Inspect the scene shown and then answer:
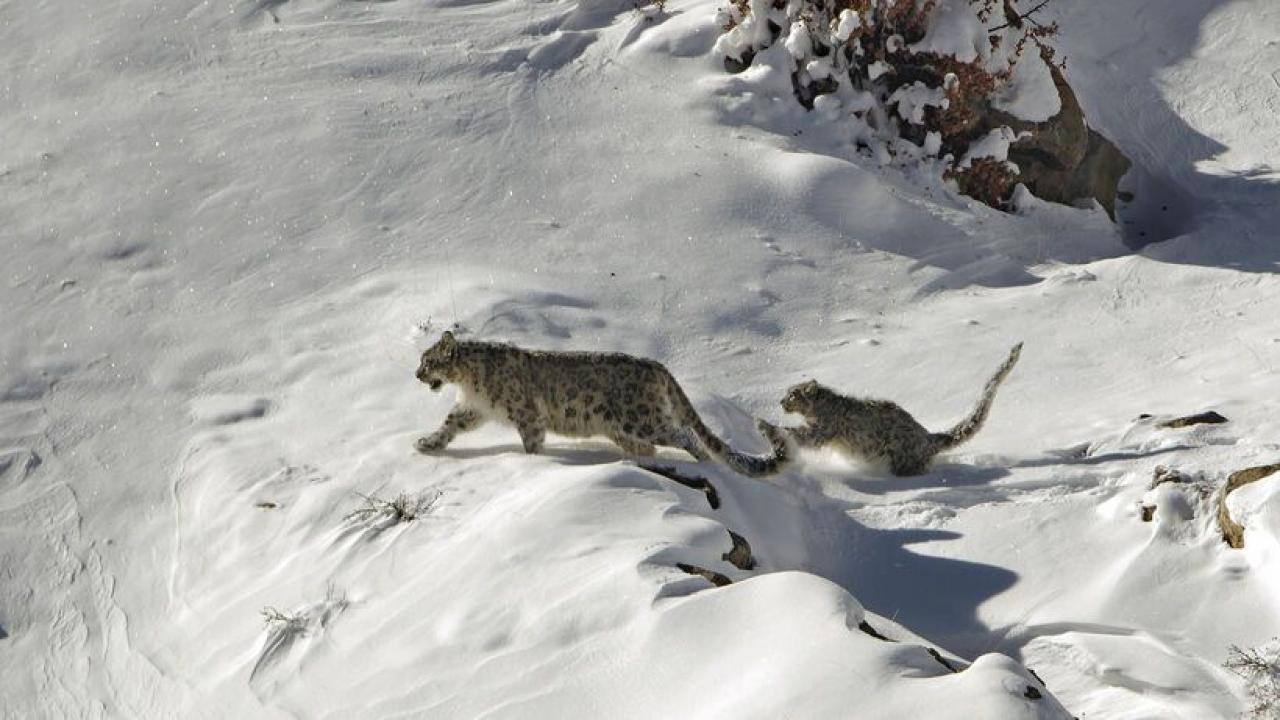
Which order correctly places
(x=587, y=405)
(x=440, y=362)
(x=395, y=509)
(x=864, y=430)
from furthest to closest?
(x=864, y=430) → (x=440, y=362) → (x=587, y=405) → (x=395, y=509)

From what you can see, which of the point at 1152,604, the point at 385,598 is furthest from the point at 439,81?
the point at 1152,604

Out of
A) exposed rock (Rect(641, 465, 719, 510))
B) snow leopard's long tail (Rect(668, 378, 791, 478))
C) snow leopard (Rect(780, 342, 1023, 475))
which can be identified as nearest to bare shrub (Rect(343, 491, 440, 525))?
exposed rock (Rect(641, 465, 719, 510))

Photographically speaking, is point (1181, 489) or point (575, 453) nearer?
point (1181, 489)

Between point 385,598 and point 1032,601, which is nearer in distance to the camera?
point 385,598

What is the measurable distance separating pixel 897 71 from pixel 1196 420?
5.42 metres

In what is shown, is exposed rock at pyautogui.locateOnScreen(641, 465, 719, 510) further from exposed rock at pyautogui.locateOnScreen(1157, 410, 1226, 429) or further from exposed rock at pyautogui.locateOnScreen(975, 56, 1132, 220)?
exposed rock at pyautogui.locateOnScreen(975, 56, 1132, 220)

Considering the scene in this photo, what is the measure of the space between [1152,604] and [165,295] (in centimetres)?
714

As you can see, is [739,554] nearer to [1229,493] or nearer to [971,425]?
[1229,493]

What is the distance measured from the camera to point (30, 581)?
8133mm

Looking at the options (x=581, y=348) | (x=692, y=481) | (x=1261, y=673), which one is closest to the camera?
(x=1261, y=673)

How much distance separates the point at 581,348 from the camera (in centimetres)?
1027

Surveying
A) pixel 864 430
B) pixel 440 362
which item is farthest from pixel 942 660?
pixel 440 362

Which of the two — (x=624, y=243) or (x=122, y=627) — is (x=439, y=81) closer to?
(x=624, y=243)

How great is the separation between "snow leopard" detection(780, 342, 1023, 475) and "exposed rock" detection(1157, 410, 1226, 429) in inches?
56.9
